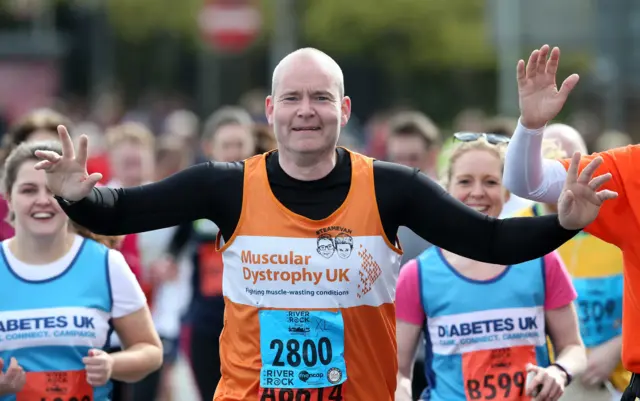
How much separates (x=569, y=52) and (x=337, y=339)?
43.7 meters

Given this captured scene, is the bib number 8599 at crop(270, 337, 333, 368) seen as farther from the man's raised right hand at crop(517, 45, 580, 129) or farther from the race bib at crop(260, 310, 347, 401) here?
the man's raised right hand at crop(517, 45, 580, 129)

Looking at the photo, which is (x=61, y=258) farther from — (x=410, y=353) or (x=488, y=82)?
(x=488, y=82)

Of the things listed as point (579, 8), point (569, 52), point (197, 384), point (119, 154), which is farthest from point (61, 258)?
point (569, 52)

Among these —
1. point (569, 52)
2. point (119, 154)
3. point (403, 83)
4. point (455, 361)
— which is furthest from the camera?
point (403, 83)

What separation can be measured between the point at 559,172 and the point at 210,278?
4.65 meters

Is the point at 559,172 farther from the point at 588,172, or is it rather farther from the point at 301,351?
the point at 301,351

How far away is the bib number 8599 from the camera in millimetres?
4953

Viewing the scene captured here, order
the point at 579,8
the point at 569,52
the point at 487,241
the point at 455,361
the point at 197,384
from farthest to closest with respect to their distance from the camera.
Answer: the point at 569,52, the point at 579,8, the point at 197,384, the point at 455,361, the point at 487,241

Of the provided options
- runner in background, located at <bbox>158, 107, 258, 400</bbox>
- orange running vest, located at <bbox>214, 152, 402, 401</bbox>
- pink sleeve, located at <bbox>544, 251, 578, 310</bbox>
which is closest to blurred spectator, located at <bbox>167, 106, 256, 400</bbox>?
runner in background, located at <bbox>158, 107, 258, 400</bbox>

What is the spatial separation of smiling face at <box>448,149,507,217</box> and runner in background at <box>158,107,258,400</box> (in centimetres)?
278

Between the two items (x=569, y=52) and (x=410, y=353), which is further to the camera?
(x=569, y=52)

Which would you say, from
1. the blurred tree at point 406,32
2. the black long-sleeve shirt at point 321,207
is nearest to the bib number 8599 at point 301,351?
the black long-sleeve shirt at point 321,207

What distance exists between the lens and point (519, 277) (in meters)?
5.91

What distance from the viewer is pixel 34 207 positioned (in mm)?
A: 5961
